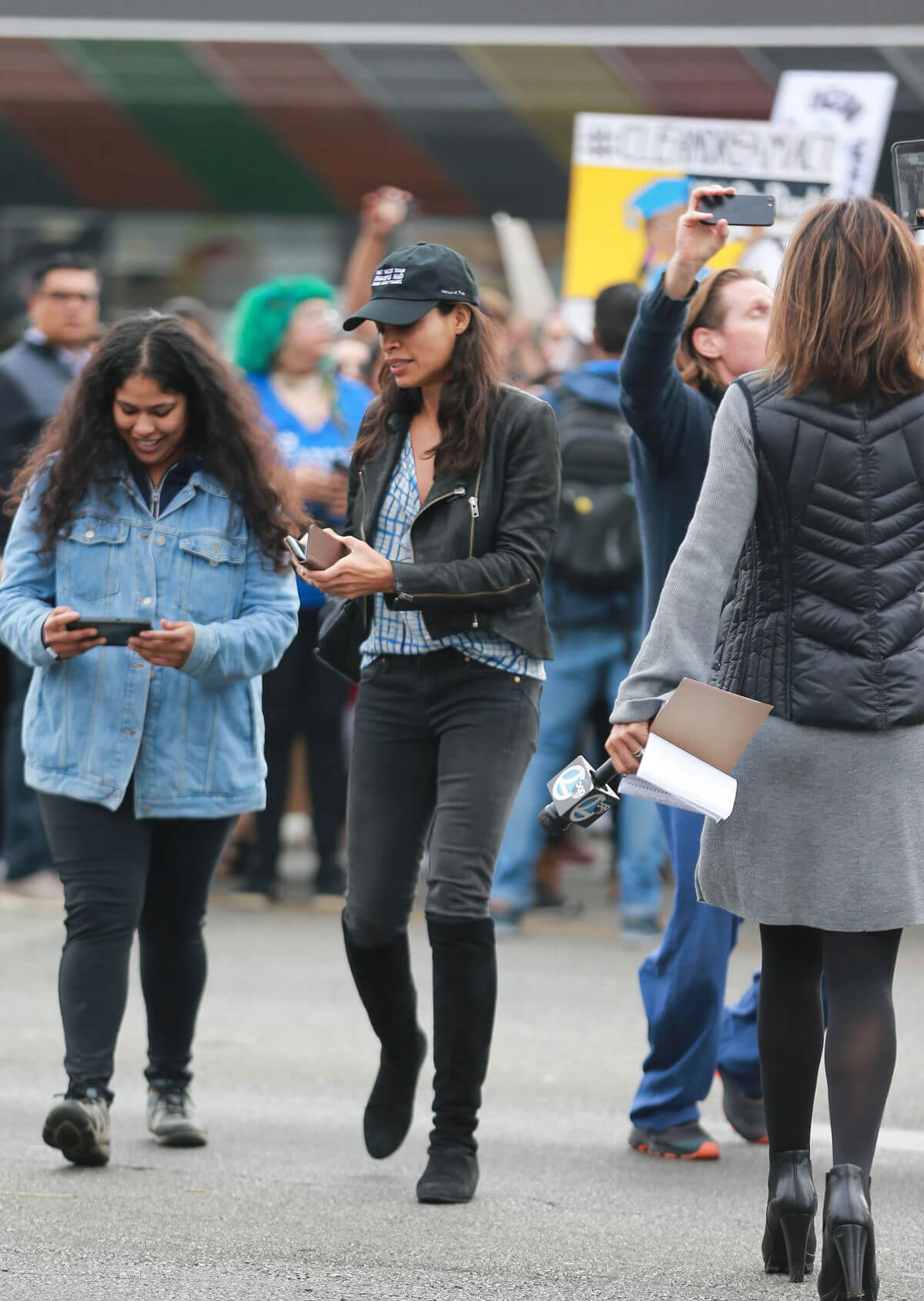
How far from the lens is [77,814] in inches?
182

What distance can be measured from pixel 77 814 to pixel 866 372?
6.62ft

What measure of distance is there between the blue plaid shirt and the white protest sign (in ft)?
16.0

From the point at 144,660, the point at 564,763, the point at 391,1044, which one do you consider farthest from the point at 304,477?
the point at 391,1044

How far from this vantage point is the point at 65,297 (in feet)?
26.4

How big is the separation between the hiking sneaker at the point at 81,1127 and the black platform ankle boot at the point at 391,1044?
0.56 metres

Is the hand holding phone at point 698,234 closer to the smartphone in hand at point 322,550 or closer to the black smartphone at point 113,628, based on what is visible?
the smartphone in hand at point 322,550

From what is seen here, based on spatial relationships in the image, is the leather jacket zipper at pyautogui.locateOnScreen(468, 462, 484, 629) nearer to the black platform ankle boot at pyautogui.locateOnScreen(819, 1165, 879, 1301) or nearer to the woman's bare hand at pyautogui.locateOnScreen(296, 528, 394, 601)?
the woman's bare hand at pyautogui.locateOnScreen(296, 528, 394, 601)

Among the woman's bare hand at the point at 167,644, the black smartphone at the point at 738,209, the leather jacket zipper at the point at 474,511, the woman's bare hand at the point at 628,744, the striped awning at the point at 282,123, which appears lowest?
the woman's bare hand at the point at 628,744

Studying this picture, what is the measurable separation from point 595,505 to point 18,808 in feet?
8.14

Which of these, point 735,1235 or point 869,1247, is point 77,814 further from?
point 869,1247

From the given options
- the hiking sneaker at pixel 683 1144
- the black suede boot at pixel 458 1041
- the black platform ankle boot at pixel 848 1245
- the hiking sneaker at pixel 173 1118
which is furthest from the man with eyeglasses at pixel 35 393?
the black platform ankle boot at pixel 848 1245

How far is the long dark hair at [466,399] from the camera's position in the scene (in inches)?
174

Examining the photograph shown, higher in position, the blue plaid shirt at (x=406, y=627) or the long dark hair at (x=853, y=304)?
the long dark hair at (x=853, y=304)

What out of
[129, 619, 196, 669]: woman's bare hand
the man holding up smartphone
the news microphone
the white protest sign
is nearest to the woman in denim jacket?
[129, 619, 196, 669]: woman's bare hand
